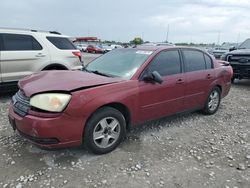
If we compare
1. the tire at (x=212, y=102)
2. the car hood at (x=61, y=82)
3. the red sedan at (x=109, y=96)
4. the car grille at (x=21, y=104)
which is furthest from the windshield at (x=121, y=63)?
the tire at (x=212, y=102)

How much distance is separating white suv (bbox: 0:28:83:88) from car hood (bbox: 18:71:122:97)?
243 centimetres

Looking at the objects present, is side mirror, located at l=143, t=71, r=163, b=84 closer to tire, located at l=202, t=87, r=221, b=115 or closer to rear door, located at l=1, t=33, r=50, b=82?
tire, located at l=202, t=87, r=221, b=115

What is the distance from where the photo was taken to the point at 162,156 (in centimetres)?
377

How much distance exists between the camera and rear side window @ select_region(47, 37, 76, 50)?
22.4 feet

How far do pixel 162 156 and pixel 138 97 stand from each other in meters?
0.92

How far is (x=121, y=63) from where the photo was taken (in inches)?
174

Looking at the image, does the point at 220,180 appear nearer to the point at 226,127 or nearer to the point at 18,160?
the point at 226,127

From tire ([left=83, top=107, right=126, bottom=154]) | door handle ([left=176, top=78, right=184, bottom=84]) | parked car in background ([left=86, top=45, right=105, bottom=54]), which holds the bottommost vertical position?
parked car in background ([left=86, top=45, right=105, bottom=54])

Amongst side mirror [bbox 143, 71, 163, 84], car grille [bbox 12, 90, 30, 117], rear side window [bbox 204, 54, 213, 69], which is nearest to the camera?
car grille [bbox 12, 90, 30, 117]

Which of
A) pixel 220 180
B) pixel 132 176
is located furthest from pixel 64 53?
pixel 220 180

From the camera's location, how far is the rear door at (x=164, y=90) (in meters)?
4.09

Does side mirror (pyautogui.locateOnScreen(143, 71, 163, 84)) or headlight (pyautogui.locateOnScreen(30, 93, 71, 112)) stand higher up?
side mirror (pyautogui.locateOnScreen(143, 71, 163, 84))

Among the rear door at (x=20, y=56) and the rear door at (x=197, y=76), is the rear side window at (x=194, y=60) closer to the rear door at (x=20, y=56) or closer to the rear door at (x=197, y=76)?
the rear door at (x=197, y=76)

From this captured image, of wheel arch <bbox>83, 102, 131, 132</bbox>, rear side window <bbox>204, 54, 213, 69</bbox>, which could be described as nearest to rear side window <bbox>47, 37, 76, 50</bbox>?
rear side window <bbox>204, 54, 213, 69</bbox>
